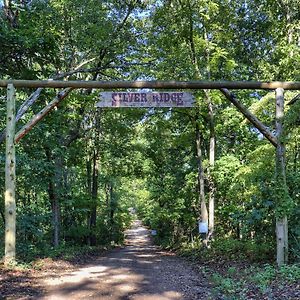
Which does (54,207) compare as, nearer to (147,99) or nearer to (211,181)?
(211,181)

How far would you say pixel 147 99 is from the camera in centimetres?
875

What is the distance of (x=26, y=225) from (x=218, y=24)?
34.1 feet

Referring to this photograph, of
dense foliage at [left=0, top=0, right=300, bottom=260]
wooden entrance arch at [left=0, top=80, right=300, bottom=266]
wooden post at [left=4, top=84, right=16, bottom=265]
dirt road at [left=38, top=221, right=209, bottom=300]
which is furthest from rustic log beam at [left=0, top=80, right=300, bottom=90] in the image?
dirt road at [left=38, top=221, right=209, bottom=300]

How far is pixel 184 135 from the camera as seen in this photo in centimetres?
1622

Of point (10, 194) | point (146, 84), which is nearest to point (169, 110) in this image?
point (146, 84)

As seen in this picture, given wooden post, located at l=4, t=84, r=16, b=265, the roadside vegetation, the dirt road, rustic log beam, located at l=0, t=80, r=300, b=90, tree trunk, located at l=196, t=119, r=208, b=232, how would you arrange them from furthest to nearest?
1. tree trunk, located at l=196, t=119, r=208, b=232
2. the roadside vegetation
3. rustic log beam, located at l=0, t=80, r=300, b=90
4. wooden post, located at l=4, t=84, r=16, b=265
5. the dirt road

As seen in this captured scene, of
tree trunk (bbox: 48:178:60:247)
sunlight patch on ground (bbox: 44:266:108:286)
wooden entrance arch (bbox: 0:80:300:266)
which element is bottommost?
sunlight patch on ground (bbox: 44:266:108:286)

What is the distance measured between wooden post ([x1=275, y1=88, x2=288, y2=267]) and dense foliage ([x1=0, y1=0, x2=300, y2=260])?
0.93ft

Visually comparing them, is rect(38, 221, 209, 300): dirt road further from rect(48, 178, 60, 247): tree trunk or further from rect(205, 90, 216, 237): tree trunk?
rect(48, 178, 60, 247): tree trunk

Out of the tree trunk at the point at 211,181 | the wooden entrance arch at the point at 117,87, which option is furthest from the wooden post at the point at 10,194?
the tree trunk at the point at 211,181

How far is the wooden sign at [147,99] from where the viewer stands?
874cm

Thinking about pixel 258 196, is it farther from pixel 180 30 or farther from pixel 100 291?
pixel 180 30

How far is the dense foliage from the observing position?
10938mm

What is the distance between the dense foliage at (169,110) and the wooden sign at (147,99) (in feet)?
8.11
